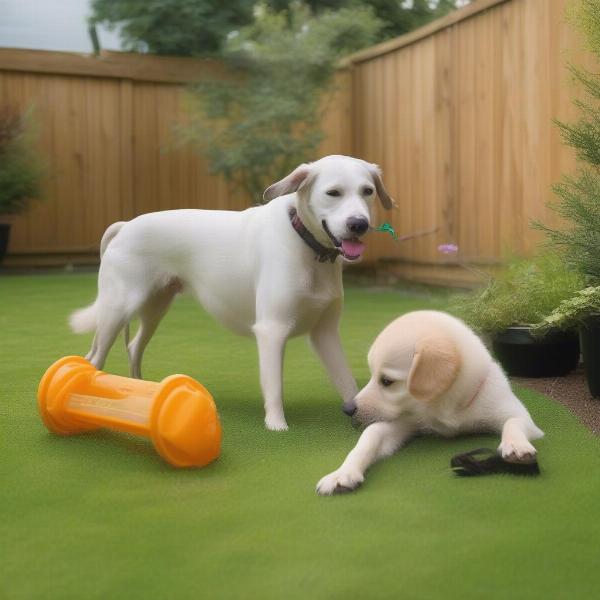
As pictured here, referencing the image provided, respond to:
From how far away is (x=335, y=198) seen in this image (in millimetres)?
2771

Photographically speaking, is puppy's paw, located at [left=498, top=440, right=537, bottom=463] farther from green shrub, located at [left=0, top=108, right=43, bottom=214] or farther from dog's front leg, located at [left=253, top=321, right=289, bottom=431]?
green shrub, located at [left=0, top=108, right=43, bottom=214]

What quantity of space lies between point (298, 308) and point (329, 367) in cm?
34

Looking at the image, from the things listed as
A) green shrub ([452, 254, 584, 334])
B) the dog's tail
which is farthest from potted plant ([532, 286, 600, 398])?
the dog's tail

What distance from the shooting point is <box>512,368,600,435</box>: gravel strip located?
2.94m

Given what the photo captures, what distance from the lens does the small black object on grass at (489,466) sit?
221 cm

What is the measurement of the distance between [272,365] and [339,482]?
0.80 meters

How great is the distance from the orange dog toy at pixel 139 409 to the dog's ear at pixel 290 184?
756 millimetres

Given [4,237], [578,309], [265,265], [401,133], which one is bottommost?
[578,309]

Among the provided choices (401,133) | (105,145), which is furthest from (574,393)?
(105,145)

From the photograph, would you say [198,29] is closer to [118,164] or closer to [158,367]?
[118,164]

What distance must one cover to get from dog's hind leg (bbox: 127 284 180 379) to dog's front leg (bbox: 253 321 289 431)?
2.23ft

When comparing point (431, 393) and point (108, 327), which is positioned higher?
point (108, 327)

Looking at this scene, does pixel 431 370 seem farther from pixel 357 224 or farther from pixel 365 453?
pixel 357 224

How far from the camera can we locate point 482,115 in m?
6.50
